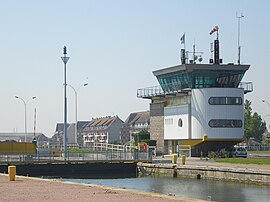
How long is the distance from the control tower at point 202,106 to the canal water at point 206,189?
88.1 feet

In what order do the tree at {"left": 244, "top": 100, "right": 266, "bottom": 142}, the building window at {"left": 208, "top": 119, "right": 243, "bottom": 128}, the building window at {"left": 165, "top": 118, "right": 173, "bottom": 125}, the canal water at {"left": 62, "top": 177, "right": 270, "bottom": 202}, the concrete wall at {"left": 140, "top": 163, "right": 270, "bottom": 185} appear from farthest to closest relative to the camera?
the tree at {"left": 244, "top": 100, "right": 266, "bottom": 142}, the building window at {"left": 165, "top": 118, "right": 173, "bottom": 125}, the building window at {"left": 208, "top": 119, "right": 243, "bottom": 128}, the concrete wall at {"left": 140, "top": 163, "right": 270, "bottom": 185}, the canal water at {"left": 62, "top": 177, "right": 270, "bottom": 202}

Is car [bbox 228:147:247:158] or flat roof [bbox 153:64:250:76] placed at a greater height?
flat roof [bbox 153:64:250:76]

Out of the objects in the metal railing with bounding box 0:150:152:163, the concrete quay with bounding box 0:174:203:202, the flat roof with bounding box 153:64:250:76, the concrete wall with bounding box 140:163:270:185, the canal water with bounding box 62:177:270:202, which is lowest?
the canal water with bounding box 62:177:270:202

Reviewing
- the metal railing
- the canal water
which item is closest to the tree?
the metal railing

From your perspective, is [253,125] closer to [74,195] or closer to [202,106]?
[202,106]

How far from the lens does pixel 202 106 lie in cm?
8138

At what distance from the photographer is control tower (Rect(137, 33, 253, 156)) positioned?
8106cm

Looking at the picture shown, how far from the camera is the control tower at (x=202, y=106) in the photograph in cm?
8106

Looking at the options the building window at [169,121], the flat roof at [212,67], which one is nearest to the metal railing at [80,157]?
the flat roof at [212,67]

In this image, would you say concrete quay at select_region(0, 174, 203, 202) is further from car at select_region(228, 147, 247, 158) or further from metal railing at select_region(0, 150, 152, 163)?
car at select_region(228, 147, 247, 158)

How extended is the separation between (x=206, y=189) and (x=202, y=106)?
37.3 metres

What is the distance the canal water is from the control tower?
1057 inches

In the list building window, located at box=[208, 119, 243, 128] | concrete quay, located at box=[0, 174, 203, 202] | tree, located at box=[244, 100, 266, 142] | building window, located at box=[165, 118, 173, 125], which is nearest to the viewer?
concrete quay, located at box=[0, 174, 203, 202]

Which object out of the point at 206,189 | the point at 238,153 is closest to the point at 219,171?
the point at 206,189
